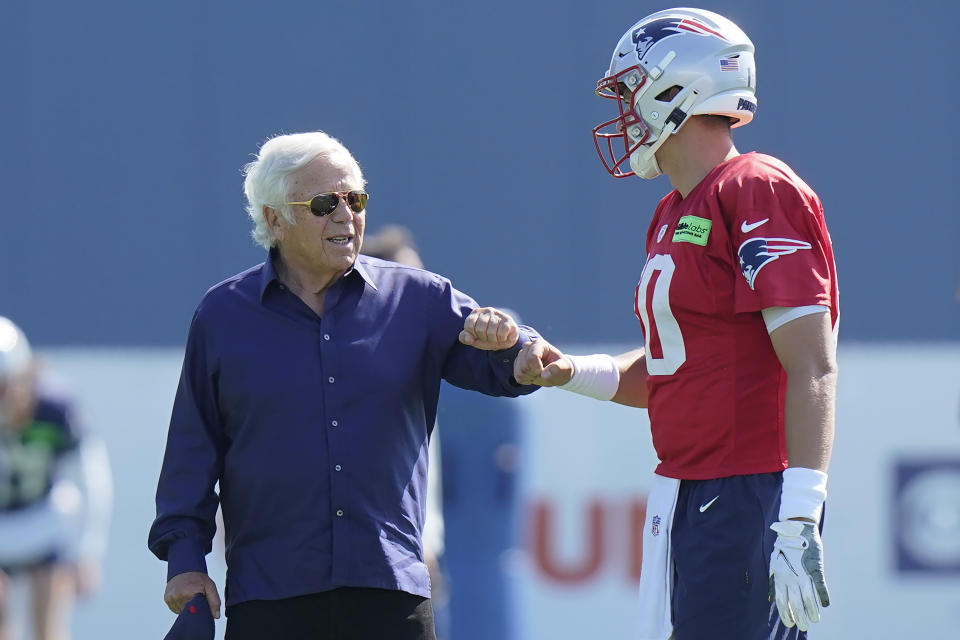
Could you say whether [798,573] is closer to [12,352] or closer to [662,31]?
[662,31]

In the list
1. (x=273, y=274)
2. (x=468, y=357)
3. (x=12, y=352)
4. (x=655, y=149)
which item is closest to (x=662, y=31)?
(x=655, y=149)

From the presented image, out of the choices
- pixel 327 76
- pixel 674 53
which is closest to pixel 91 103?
pixel 327 76

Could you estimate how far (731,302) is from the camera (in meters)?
Result: 3.14

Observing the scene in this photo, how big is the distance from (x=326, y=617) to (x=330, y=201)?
40.0 inches

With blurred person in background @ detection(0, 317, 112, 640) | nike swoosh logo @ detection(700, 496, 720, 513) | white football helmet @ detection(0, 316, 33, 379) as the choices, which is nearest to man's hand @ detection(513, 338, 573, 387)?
nike swoosh logo @ detection(700, 496, 720, 513)

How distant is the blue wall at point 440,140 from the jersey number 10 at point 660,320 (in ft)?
12.9

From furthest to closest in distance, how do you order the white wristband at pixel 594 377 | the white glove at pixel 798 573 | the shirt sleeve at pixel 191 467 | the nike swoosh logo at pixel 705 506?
the white wristband at pixel 594 377 → the shirt sleeve at pixel 191 467 → the nike swoosh logo at pixel 705 506 → the white glove at pixel 798 573

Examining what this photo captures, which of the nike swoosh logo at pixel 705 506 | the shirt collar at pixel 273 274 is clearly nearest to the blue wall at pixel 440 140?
the shirt collar at pixel 273 274

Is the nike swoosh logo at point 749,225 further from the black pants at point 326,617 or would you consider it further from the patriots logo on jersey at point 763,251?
the black pants at point 326,617

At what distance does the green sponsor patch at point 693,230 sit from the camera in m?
3.17

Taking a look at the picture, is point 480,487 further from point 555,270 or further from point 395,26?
point 395,26

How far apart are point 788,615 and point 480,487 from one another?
313 centimetres

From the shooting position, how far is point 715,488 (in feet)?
10.3

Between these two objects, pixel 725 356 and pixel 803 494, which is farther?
pixel 725 356
